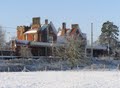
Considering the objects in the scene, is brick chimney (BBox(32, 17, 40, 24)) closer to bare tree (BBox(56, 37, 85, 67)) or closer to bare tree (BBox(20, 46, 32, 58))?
bare tree (BBox(20, 46, 32, 58))

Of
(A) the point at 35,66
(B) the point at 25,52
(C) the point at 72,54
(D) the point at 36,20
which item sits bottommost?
(A) the point at 35,66

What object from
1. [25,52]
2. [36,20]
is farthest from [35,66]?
[36,20]

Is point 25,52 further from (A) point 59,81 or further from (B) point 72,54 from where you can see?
(A) point 59,81

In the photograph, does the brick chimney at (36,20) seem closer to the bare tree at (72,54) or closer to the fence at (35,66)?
the bare tree at (72,54)

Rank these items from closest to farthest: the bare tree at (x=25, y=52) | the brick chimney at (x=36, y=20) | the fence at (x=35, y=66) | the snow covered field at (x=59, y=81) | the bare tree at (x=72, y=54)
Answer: the snow covered field at (x=59, y=81) < the fence at (x=35, y=66) < the bare tree at (x=72, y=54) < the bare tree at (x=25, y=52) < the brick chimney at (x=36, y=20)

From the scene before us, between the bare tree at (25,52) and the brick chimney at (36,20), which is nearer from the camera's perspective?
the bare tree at (25,52)

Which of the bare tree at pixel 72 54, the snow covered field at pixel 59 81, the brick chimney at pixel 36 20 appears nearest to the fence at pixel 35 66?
the bare tree at pixel 72 54

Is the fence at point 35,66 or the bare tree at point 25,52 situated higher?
the bare tree at point 25,52

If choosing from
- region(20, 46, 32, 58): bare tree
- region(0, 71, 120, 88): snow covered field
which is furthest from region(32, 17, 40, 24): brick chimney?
region(0, 71, 120, 88): snow covered field

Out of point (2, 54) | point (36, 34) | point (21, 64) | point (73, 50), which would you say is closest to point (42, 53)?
point (36, 34)

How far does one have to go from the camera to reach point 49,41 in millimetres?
92438

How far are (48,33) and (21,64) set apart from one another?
33.4m

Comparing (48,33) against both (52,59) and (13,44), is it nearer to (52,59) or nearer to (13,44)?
(13,44)

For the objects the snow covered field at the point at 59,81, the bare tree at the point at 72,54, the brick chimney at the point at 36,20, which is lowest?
the snow covered field at the point at 59,81
